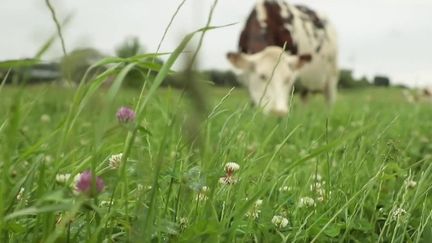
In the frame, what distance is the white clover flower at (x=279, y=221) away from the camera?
1.58 meters

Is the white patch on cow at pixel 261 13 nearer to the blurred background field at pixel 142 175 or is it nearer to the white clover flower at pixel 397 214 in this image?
the blurred background field at pixel 142 175

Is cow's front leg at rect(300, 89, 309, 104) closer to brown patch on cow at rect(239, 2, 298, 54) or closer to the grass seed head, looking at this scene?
brown patch on cow at rect(239, 2, 298, 54)

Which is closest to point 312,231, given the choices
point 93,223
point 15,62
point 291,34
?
point 93,223

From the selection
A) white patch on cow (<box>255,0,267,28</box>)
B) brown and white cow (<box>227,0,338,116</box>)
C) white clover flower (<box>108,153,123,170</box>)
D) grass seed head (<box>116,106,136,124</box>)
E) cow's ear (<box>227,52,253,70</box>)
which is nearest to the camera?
grass seed head (<box>116,106,136,124</box>)

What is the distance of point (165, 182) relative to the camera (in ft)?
5.11

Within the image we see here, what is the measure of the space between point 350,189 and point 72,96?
898 millimetres

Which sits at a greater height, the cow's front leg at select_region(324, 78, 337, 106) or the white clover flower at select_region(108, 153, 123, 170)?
the white clover flower at select_region(108, 153, 123, 170)

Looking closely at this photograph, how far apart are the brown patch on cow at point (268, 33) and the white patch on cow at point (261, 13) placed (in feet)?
0.11

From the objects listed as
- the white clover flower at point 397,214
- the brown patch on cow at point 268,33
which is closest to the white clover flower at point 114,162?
the white clover flower at point 397,214

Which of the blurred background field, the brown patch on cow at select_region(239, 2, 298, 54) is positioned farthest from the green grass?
the brown patch on cow at select_region(239, 2, 298, 54)

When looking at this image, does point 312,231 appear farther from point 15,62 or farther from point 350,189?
point 15,62

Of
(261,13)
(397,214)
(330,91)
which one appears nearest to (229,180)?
(397,214)

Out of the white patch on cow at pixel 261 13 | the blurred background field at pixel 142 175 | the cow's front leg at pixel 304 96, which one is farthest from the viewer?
the cow's front leg at pixel 304 96

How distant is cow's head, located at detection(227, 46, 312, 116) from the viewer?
27.5 feet
